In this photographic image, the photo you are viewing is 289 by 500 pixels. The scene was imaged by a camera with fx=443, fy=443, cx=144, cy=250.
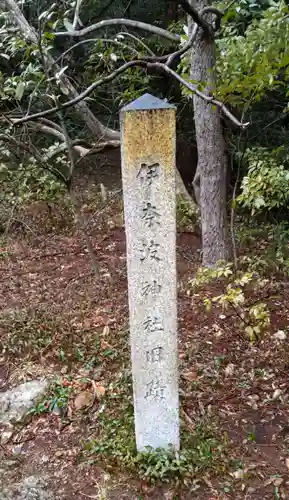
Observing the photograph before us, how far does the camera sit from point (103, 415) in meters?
3.26

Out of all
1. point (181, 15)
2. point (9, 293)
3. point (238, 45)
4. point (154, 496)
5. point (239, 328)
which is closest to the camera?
point (154, 496)

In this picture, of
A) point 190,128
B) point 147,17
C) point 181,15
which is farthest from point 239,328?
point 147,17

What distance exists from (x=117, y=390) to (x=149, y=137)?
82.1 inches

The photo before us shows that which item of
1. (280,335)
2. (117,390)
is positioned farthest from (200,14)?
(117,390)

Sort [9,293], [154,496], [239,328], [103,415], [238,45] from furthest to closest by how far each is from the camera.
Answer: [9,293]
[239,328]
[238,45]
[103,415]
[154,496]

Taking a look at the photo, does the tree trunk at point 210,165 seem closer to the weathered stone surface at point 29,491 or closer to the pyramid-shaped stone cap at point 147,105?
the pyramid-shaped stone cap at point 147,105

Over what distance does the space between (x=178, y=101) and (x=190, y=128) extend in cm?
59

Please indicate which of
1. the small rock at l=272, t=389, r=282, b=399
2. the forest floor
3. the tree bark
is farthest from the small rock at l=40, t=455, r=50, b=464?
the tree bark

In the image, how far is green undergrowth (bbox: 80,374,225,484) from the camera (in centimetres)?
274

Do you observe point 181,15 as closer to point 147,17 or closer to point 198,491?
point 147,17

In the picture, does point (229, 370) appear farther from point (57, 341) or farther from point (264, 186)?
point (264, 186)

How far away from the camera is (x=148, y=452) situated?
111 inches

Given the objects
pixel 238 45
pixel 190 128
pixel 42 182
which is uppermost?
pixel 238 45

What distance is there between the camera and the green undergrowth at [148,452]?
274 cm
